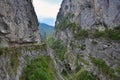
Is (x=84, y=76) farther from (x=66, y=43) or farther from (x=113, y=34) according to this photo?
(x=66, y=43)

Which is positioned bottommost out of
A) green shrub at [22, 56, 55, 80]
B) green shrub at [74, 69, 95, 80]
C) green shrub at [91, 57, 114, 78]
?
green shrub at [74, 69, 95, 80]

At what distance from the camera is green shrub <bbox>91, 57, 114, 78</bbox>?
104738 mm

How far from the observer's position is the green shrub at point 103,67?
105m

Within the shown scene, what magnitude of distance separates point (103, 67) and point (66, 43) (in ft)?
150

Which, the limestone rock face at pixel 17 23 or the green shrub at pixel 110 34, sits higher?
the limestone rock face at pixel 17 23

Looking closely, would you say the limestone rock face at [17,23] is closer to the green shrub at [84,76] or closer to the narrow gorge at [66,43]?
the narrow gorge at [66,43]

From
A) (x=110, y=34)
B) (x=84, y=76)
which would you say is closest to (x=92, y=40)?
(x=110, y=34)

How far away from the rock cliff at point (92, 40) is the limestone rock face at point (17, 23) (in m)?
42.9

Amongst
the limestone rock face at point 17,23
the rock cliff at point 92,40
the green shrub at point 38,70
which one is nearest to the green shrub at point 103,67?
the rock cliff at point 92,40

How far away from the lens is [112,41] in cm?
11600

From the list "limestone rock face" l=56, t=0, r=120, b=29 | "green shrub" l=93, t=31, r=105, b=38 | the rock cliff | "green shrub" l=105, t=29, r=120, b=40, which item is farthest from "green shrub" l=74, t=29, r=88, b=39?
"green shrub" l=105, t=29, r=120, b=40

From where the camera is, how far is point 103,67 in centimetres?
10881

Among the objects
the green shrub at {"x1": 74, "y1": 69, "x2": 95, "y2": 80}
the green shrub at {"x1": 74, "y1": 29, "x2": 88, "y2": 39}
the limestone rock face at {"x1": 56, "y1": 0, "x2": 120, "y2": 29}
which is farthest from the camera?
the green shrub at {"x1": 74, "y1": 29, "x2": 88, "y2": 39}

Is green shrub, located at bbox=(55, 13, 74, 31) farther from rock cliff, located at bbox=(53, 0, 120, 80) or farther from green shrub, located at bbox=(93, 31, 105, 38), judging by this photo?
green shrub, located at bbox=(93, 31, 105, 38)
